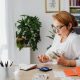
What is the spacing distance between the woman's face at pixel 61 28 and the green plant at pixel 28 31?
1.90 m

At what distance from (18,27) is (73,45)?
7.07 feet

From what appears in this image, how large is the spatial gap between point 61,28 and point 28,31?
1.95 meters

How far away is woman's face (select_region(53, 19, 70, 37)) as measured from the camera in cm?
245

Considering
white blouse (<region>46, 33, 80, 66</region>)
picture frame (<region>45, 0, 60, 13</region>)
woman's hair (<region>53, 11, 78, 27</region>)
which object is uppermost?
picture frame (<region>45, 0, 60, 13</region>)

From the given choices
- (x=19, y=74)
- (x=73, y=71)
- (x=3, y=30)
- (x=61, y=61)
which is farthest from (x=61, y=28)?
(x=3, y=30)

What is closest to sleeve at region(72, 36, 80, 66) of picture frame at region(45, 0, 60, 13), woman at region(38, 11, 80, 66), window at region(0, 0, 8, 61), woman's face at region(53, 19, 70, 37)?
woman at region(38, 11, 80, 66)

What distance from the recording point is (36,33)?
4434mm

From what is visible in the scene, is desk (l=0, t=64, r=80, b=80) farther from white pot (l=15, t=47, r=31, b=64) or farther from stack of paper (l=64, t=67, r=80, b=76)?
white pot (l=15, t=47, r=31, b=64)

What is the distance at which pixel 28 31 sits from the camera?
436 centimetres

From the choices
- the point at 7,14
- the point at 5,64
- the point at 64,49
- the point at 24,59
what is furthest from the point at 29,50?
the point at 5,64

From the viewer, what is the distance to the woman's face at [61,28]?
245 centimetres

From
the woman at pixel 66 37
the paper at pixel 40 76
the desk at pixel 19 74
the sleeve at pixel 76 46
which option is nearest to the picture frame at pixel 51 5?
the woman at pixel 66 37

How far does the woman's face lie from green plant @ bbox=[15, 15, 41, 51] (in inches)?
74.7

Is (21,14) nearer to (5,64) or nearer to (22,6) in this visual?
(22,6)
